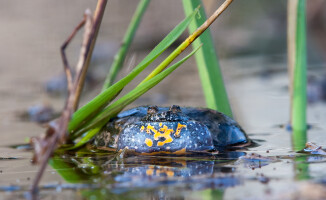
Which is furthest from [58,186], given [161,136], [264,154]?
[264,154]

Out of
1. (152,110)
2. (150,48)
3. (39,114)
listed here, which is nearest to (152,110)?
(152,110)

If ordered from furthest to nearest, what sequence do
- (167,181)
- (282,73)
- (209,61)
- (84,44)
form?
(282,73) → (209,61) → (167,181) → (84,44)

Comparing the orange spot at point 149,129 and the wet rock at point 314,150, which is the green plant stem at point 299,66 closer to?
the wet rock at point 314,150

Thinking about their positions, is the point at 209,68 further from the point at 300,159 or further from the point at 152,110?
the point at 300,159

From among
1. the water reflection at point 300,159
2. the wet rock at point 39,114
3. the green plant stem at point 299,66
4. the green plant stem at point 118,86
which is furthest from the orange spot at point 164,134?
the wet rock at point 39,114

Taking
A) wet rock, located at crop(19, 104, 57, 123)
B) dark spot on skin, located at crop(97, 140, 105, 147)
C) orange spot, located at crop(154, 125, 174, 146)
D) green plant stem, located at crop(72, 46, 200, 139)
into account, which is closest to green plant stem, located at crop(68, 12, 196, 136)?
green plant stem, located at crop(72, 46, 200, 139)

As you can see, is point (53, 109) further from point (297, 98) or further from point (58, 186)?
point (58, 186)

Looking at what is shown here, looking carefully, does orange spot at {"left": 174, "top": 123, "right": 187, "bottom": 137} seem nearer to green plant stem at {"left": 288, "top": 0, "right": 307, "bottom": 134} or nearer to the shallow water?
the shallow water
